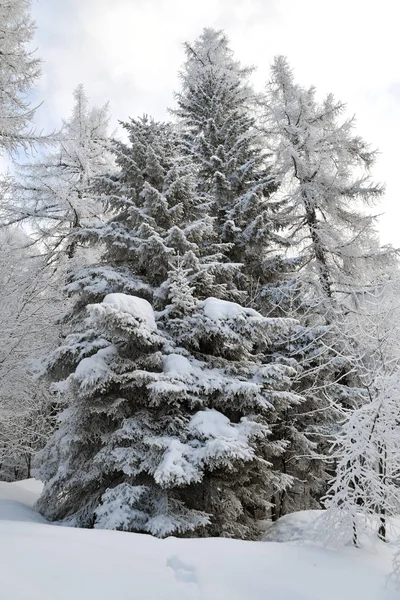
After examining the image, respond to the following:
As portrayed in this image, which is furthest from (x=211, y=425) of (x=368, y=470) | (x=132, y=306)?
(x=368, y=470)

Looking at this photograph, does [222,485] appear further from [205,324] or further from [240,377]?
[205,324]

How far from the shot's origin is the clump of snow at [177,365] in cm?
565

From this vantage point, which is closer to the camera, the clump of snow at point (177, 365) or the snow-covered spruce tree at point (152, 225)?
the clump of snow at point (177, 365)

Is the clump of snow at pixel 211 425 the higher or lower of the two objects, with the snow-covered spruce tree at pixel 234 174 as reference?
lower

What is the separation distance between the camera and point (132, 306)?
5.67 m

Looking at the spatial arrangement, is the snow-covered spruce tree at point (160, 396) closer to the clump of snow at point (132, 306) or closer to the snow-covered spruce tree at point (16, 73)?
the clump of snow at point (132, 306)

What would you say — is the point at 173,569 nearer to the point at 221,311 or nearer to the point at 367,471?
the point at 367,471

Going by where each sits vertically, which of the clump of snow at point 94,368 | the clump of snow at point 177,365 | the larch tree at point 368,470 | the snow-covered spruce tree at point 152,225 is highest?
the snow-covered spruce tree at point 152,225

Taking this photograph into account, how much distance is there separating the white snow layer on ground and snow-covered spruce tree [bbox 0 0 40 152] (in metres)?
7.95

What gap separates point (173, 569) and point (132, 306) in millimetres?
3347

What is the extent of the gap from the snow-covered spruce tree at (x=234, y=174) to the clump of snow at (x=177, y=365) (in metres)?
3.38

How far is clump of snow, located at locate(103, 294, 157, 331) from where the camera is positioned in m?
5.44

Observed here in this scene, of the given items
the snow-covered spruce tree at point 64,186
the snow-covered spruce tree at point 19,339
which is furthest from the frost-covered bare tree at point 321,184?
the snow-covered spruce tree at point 19,339

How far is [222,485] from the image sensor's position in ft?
18.5
